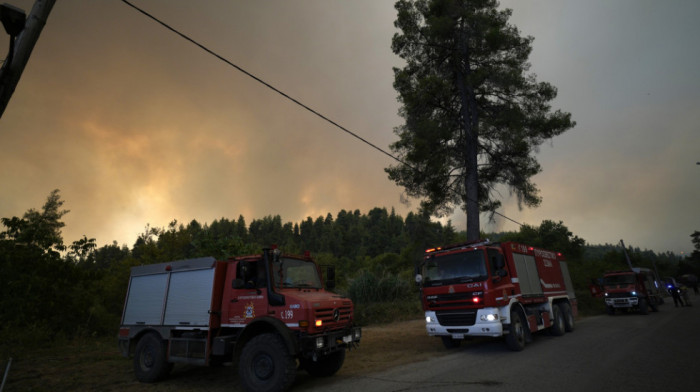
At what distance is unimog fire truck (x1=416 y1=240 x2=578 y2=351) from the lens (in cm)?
866

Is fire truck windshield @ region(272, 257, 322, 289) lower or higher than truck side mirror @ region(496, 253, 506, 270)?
lower

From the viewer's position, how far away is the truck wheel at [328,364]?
7254 millimetres

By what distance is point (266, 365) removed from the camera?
19.5 ft

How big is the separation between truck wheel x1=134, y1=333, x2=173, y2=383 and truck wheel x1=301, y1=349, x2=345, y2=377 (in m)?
3.07

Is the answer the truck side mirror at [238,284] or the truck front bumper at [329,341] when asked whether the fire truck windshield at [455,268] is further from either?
the truck side mirror at [238,284]

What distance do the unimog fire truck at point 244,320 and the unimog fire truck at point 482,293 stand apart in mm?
3437

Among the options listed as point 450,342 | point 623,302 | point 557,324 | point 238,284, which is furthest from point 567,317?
point 238,284

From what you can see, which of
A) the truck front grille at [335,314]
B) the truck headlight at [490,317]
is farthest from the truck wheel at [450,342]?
the truck front grille at [335,314]

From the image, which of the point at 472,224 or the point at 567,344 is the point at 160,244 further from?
the point at 567,344

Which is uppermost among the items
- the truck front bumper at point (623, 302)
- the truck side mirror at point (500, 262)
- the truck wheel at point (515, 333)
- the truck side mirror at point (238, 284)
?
the truck side mirror at point (500, 262)

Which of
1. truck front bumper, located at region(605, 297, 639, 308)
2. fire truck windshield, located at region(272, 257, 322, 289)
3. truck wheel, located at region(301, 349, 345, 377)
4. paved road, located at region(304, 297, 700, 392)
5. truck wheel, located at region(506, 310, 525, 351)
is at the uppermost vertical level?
fire truck windshield, located at region(272, 257, 322, 289)

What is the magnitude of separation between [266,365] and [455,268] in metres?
5.84

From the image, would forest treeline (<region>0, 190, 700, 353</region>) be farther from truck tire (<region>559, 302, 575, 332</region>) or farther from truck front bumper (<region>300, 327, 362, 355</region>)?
truck tire (<region>559, 302, 575, 332</region>)

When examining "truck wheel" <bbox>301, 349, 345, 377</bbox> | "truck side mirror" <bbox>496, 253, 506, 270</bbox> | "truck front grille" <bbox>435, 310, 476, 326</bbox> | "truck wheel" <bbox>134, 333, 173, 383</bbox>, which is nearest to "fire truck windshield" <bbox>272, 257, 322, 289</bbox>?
"truck wheel" <bbox>301, 349, 345, 377</bbox>
